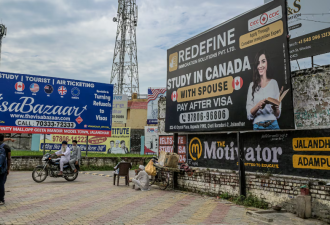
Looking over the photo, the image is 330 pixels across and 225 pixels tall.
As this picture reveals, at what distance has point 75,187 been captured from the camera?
10.9m

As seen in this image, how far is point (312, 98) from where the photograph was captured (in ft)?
23.0

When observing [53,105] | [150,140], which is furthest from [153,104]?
[53,105]

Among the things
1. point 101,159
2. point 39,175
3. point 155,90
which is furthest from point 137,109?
point 39,175

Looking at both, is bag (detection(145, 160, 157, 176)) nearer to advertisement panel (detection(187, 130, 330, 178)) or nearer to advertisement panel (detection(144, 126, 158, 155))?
advertisement panel (detection(187, 130, 330, 178))

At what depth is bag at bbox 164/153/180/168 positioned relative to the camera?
10375mm

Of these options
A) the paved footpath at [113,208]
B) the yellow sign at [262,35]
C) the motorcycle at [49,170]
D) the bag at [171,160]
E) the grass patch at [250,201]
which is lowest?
the paved footpath at [113,208]

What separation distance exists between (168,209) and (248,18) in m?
5.69

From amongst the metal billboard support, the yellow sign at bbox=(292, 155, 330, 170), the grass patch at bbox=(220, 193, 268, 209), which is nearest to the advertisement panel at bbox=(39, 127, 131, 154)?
the metal billboard support

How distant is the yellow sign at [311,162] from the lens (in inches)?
257

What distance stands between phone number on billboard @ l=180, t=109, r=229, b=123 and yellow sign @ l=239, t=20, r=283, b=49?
6.68 feet

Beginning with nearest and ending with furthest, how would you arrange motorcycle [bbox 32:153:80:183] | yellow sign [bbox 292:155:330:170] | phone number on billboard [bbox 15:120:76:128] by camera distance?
1. yellow sign [bbox 292:155:330:170]
2. motorcycle [bbox 32:153:80:183]
3. phone number on billboard [bbox 15:120:76:128]

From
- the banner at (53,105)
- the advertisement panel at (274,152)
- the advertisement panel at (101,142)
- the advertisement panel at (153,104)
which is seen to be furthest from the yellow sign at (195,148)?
the advertisement panel at (153,104)

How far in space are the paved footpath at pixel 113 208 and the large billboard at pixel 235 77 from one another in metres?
2.35

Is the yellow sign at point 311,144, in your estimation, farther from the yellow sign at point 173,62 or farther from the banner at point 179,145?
the yellow sign at point 173,62
